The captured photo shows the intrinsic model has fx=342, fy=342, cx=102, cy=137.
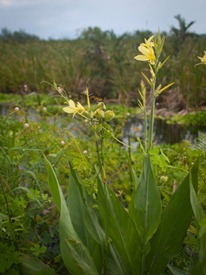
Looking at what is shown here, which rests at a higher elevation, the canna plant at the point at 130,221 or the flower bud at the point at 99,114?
the flower bud at the point at 99,114

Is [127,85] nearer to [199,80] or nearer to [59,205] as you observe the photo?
[199,80]

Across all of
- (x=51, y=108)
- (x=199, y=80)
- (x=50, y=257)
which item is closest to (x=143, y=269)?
(x=50, y=257)

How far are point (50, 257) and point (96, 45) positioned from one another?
8.09 meters

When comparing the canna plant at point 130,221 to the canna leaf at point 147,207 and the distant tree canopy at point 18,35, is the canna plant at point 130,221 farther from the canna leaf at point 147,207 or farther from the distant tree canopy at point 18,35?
the distant tree canopy at point 18,35

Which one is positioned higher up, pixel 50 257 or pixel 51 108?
pixel 50 257

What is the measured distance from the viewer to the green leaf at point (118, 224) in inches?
38.6

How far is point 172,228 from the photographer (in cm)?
103

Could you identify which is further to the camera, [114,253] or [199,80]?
[199,80]

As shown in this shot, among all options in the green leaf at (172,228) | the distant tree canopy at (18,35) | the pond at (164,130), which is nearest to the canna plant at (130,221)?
the green leaf at (172,228)

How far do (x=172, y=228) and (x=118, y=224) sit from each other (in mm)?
170

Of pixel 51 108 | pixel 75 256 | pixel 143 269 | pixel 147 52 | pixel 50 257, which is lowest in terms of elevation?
pixel 51 108

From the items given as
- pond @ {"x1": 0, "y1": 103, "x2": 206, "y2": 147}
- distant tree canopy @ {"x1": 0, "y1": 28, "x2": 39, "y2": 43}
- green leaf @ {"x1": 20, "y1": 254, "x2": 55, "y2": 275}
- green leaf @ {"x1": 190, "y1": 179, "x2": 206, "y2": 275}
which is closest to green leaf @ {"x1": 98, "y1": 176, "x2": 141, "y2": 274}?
green leaf @ {"x1": 190, "y1": 179, "x2": 206, "y2": 275}

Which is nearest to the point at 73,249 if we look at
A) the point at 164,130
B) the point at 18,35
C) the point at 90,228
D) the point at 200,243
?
the point at 90,228

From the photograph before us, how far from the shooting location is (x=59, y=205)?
40.5 inches
